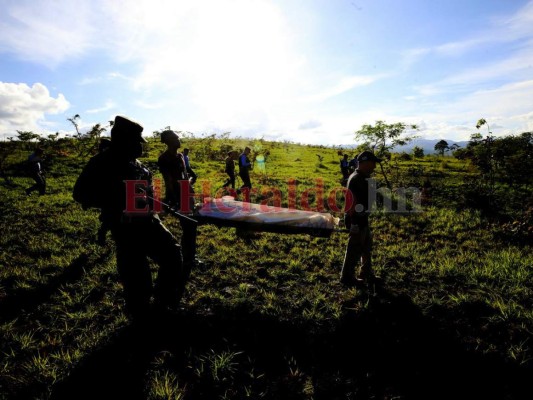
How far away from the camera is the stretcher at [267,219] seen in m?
5.45

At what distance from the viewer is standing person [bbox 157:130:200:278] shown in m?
5.26

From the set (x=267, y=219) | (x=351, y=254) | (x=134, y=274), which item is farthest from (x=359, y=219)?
(x=134, y=274)

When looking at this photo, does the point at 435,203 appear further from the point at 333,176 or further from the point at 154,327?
the point at 154,327

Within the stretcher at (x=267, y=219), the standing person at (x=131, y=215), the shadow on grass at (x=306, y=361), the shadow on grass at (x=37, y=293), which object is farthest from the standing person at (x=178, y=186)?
the shadow on grass at (x=37, y=293)

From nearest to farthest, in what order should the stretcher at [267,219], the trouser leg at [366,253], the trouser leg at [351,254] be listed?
the trouser leg at [351,254] → the trouser leg at [366,253] → the stretcher at [267,219]

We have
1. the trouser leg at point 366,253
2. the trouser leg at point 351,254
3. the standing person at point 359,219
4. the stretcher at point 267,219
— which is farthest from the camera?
the stretcher at point 267,219

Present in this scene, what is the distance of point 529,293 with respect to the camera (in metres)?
4.57

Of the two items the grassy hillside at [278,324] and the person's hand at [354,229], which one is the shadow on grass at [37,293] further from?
the person's hand at [354,229]

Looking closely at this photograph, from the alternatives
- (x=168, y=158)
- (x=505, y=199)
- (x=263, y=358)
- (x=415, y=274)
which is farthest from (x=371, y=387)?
(x=505, y=199)

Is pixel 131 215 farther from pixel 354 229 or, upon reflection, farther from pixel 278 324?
pixel 354 229

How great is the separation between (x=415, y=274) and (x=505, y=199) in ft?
28.3

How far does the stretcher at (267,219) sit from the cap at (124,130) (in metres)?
2.58

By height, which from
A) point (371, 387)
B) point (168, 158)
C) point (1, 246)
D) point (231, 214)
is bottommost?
point (371, 387)

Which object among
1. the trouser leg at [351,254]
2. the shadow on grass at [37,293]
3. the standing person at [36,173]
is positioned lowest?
the shadow on grass at [37,293]
